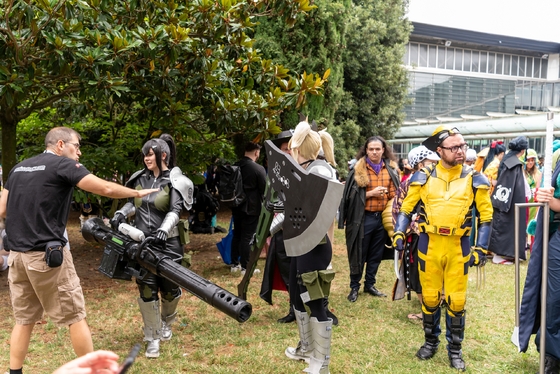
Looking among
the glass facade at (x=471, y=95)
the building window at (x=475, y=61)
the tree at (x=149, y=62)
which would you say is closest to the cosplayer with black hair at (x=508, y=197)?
the tree at (x=149, y=62)

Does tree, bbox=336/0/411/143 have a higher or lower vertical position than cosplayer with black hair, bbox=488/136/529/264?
higher

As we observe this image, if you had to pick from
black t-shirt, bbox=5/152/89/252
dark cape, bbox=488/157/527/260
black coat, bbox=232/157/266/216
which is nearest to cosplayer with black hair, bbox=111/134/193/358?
black t-shirt, bbox=5/152/89/252

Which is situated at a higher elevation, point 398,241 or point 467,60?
point 467,60

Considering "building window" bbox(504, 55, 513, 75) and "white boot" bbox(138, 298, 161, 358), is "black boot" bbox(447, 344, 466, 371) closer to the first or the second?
"white boot" bbox(138, 298, 161, 358)

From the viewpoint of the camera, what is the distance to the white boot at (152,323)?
453 centimetres

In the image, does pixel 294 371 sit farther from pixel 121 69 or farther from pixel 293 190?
pixel 121 69

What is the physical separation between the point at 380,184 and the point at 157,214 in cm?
308

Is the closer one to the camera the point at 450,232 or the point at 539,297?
the point at 539,297

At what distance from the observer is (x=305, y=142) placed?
3.97 meters

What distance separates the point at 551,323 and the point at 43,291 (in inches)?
157

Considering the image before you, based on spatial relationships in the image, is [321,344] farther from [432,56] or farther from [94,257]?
[432,56]

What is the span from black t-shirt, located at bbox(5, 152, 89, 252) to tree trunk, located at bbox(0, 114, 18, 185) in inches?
141

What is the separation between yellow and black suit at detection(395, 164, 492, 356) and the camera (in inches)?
165

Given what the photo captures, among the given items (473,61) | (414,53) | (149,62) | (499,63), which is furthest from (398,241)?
(499,63)
